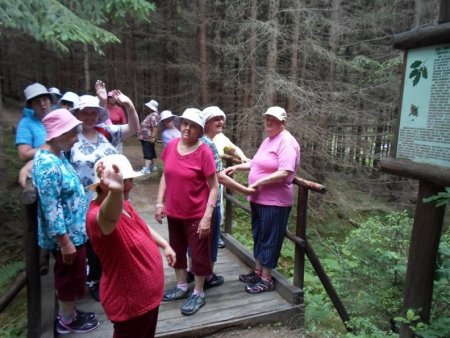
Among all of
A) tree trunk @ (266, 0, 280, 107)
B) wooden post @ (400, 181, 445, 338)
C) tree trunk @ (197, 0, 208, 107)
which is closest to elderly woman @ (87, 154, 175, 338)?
wooden post @ (400, 181, 445, 338)

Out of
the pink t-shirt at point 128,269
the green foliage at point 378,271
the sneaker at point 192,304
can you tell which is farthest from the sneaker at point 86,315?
the green foliage at point 378,271

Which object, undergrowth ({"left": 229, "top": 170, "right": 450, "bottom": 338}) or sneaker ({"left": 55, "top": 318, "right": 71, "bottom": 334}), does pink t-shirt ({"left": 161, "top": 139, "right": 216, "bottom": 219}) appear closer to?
sneaker ({"left": 55, "top": 318, "right": 71, "bottom": 334})

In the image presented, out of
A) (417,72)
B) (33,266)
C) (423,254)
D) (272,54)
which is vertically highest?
(272,54)

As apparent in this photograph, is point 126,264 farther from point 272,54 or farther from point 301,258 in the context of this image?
point 272,54

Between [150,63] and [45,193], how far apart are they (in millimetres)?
17313

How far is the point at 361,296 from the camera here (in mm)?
3934

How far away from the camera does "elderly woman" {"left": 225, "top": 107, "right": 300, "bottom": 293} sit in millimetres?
3578

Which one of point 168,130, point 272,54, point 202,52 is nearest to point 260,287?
point 168,130

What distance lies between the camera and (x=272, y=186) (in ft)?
12.1

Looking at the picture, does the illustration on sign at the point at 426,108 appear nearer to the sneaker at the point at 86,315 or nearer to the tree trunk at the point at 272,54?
the sneaker at the point at 86,315

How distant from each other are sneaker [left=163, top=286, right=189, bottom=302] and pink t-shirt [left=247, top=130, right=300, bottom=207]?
3.97 feet

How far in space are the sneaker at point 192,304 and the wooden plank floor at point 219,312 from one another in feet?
0.13

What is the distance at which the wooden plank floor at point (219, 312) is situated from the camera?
3256 mm

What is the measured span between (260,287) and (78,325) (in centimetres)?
185
